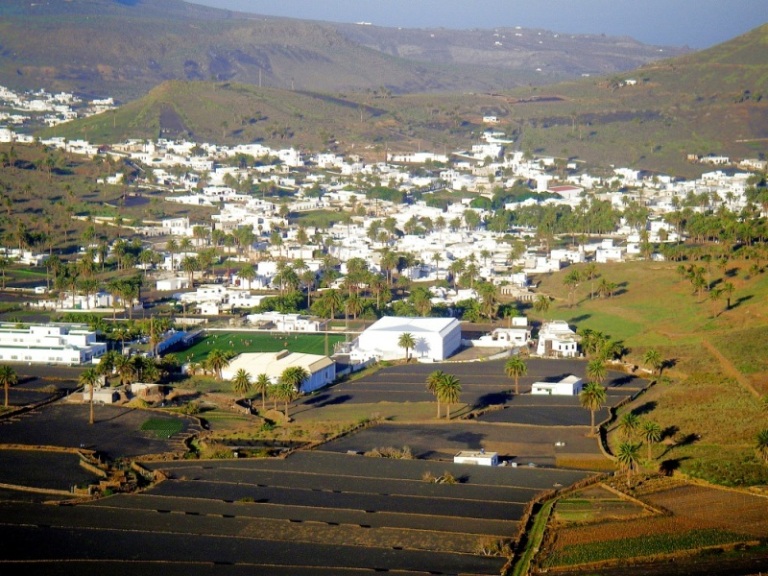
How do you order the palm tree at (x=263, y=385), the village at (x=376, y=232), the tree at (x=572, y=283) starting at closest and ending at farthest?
the palm tree at (x=263, y=385)
the village at (x=376, y=232)
the tree at (x=572, y=283)

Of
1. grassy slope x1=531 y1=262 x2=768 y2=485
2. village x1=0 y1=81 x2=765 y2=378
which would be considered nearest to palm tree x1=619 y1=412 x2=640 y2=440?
grassy slope x1=531 y1=262 x2=768 y2=485

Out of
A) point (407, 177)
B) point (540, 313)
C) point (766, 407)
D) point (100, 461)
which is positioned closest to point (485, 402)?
point (766, 407)

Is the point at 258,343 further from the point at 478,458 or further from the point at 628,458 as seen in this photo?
the point at 628,458

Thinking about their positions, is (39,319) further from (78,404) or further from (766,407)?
(766,407)

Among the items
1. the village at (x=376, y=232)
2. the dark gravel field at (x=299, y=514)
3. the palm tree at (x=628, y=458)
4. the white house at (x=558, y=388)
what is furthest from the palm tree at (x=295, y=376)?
the palm tree at (x=628, y=458)

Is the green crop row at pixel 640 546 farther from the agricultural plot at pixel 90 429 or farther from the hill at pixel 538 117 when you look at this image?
the hill at pixel 538 117

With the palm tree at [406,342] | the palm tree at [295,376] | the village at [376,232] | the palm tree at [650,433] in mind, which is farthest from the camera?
the village at [376,232]
